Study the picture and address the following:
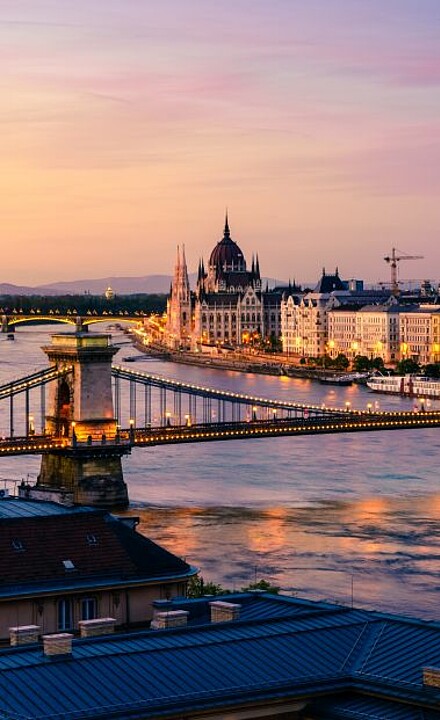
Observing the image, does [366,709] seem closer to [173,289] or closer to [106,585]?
[106,585]

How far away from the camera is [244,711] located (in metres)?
12.2

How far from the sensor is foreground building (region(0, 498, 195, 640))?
17.6 metres

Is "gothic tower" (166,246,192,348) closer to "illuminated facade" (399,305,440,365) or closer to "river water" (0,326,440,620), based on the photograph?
"illuminated facade" (399,305,440,365)

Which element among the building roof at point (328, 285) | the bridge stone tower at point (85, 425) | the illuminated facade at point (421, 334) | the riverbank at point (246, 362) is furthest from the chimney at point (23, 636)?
the building roof at point (328, 285)

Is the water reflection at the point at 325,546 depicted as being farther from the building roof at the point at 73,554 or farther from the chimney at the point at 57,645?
the chimney at the point at 57,645

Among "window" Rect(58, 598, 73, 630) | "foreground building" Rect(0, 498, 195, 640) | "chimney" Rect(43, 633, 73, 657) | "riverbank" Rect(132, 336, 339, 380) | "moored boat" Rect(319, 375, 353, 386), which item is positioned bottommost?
"riverbank" Rect(132, 336, 339, 380)

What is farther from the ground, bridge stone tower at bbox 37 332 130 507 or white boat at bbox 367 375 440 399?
bridge stone tower at bbox 37 332 130 507

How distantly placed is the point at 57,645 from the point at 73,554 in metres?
6.09

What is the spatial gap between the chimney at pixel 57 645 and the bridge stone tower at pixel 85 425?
25664 millimetres

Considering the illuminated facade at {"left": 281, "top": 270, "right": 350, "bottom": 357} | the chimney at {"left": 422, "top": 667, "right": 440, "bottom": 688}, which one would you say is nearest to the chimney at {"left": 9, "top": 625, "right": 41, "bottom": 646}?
the chimney at {"left": 422, "top": 667, "right": 440, "bottom": 688}

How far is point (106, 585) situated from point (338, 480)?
25015 millimetres

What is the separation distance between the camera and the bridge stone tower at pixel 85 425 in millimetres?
39156

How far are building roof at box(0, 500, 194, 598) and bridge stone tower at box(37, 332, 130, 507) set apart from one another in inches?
747

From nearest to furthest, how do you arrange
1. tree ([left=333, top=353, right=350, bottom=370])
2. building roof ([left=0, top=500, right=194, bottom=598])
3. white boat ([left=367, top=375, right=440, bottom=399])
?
building roof ([left=0, top=500, right=194, bottom=598]) → white boat ([left=367, top=375, right=440, bottom=399]) → tree ([left=333, top=353, right=350, bottom=370])
